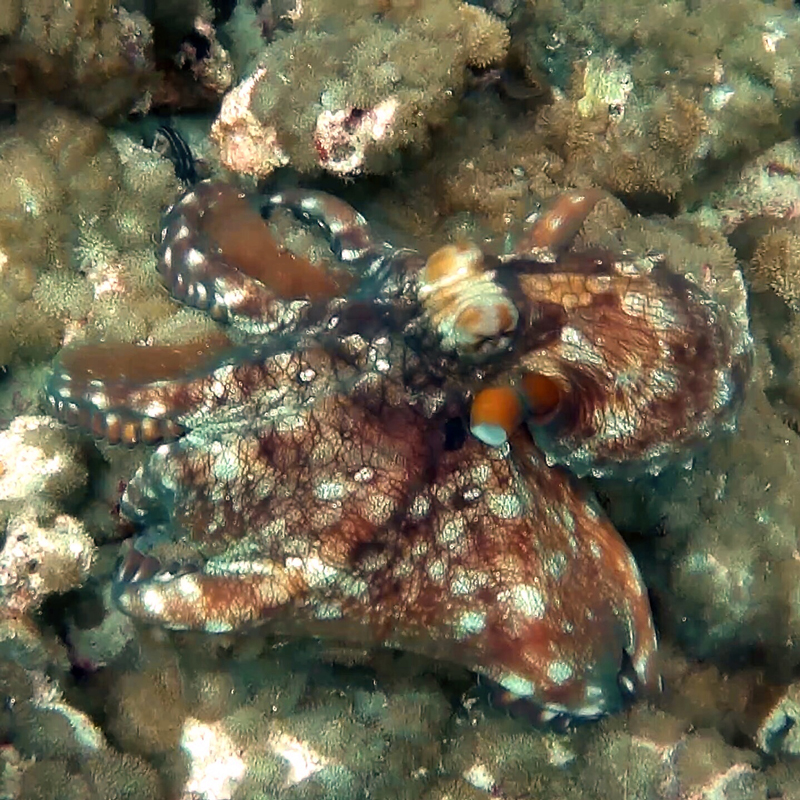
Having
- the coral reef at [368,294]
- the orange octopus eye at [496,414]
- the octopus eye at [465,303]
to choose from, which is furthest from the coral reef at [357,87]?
the orange octopus eye at [496,414]

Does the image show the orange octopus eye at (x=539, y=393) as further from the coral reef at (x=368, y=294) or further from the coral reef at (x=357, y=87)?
the coral reef at (x=357, y=87)

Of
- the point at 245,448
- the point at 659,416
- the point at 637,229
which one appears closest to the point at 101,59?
the point at 245,448

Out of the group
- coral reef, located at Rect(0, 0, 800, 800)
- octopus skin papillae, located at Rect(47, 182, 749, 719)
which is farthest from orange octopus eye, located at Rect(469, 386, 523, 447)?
coral reef, located at Rect(0, 0, 800, 800)

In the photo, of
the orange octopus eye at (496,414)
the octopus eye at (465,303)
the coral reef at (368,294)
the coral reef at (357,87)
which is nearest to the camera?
the orange octopus eye at (496,414)

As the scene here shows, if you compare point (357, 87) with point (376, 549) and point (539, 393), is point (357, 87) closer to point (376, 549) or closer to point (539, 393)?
point (539, 393)

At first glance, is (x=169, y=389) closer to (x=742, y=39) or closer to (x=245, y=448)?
(x=245, y=448)
